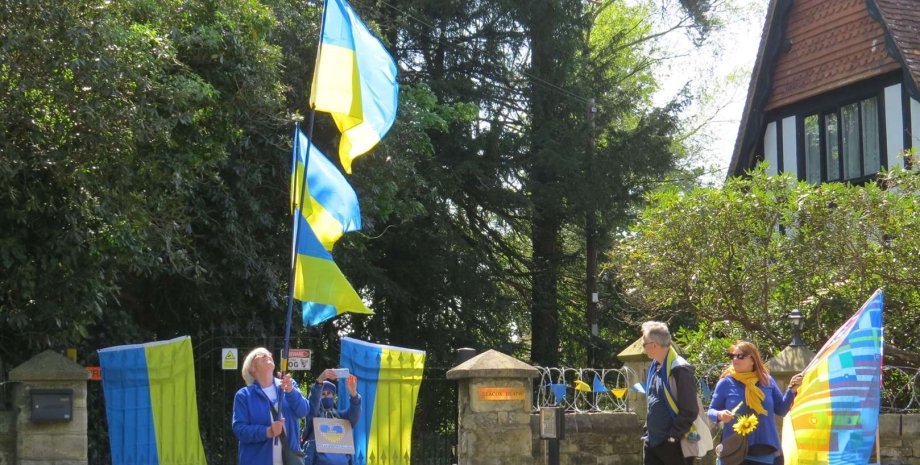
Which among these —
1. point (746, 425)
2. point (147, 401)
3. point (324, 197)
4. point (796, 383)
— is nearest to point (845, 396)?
point (796, 383)

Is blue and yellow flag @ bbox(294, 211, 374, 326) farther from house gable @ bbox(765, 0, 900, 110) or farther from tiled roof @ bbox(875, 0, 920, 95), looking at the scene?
house gable @ bbox(765, 0, 900, 110)

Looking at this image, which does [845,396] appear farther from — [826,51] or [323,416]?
[826,51]

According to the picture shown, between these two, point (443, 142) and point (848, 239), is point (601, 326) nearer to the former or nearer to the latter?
point (443, 142)

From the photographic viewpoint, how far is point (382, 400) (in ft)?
37.2

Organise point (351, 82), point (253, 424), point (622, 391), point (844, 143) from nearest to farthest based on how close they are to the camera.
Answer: point (253, 424)
point (351, 82)
point (622, 391)
point (844, 143)

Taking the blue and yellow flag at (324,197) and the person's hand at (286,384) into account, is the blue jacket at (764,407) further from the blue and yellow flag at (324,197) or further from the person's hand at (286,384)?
the blue and yellow flag at (324,197)

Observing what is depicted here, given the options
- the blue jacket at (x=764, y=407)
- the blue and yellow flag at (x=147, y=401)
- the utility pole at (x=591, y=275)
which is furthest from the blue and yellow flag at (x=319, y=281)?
the utility pole at (x=591, y=275)

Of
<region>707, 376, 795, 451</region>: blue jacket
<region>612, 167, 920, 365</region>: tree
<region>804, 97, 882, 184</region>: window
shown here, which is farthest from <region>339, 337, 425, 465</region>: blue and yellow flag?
<region>804, 97, 882, 184</region>: window

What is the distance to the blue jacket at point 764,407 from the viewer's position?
7.88m

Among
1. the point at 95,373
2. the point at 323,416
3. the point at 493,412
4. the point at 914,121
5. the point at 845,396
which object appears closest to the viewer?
the point at 845,396

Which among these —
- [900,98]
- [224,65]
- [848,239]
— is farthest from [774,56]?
[224,65]

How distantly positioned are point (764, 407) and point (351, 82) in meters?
4.18

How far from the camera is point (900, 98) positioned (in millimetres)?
19656

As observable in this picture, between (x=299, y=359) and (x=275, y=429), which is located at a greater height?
(x=299, y=359)
